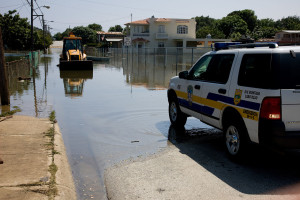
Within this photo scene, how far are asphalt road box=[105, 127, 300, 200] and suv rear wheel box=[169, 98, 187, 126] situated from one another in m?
1.72

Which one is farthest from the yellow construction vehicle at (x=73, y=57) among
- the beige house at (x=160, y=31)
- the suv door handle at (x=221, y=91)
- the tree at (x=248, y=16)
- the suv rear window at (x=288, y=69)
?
the tree at (x=248, y=16)

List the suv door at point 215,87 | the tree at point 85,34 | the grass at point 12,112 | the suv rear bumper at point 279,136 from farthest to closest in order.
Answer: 1. the tree at point 85,34
2. the grass at point 12,112
3. the suv door at point 215,87
4. the suv rear bumper at point 279,136

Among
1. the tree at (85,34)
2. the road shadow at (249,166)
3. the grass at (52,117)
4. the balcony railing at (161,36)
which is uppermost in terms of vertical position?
the tree at (85,34)

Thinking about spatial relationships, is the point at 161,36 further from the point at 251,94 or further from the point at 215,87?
the point at 251,94

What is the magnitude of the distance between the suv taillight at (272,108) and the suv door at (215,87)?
3.87 feet

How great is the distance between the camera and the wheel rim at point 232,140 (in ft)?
20.0

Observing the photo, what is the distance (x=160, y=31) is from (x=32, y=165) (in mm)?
71922

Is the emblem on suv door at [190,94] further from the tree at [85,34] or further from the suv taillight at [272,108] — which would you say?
the tree at [85,34]

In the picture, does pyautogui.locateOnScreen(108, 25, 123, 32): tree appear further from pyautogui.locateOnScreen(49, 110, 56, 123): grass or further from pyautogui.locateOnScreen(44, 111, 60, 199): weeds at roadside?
pyautogui.locateOnScreen(44, 111, 60, 199): weeds at roadside

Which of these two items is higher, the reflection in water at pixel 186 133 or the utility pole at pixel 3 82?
the utility pole at pixel 3 82

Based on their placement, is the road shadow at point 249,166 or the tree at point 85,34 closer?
the road shadow at point 249,166

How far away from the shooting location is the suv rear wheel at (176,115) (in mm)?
8820

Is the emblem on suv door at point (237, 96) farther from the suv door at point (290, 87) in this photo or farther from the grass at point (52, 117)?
the grass at point (52, 117)

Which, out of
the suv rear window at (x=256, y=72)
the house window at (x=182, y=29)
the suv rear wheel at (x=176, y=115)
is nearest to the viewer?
the suv rear window at (x=256, y=72)
